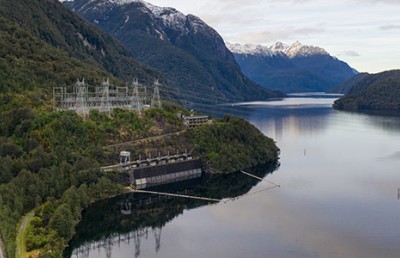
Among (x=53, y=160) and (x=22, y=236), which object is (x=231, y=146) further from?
(x=22, y=236)

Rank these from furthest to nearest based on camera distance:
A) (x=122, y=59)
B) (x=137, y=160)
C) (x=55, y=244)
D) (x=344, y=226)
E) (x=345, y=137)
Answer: (x=122, y=59)
(x=345, y=137)
(x=137, y=160)
(x=344, y=226)
(x=55, y=244)

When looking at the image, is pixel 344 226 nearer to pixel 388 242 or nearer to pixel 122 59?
pixel 388 242

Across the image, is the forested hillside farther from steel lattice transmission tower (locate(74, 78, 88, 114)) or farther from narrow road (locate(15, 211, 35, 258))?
narrow road (locate(15, 211, 35, 258))

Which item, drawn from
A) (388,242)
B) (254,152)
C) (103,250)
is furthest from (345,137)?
(103,250)

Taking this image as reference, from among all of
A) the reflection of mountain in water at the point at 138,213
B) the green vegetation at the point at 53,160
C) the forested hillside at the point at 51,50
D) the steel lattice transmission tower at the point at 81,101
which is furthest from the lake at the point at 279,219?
the forested hillside at the point at 51,50

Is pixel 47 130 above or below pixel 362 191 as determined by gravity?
above

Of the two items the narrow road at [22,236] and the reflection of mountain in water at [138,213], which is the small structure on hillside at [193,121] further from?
the narrow road at [22,236]
